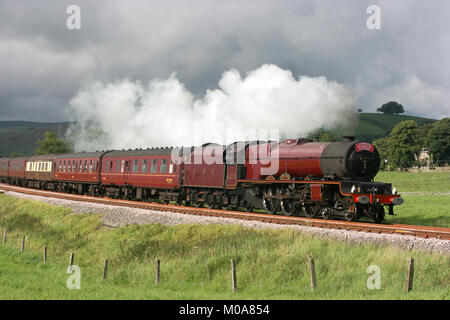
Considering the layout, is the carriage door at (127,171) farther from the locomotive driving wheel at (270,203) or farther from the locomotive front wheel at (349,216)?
the locomotive front wheel at (349,216)

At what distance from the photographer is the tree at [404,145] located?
272 ft

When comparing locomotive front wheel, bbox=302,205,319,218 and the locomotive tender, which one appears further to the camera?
locomotive front wheel, bbox=302,205,319,218

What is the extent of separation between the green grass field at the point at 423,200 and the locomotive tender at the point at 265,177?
5069 mm

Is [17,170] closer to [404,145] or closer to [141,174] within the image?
[141,174]

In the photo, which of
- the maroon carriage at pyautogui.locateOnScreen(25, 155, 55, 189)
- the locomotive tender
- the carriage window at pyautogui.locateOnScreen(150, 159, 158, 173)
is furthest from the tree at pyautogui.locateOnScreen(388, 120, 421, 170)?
the carriage window at pyautogui.locateOnScreen(150, 159, 158, 173)

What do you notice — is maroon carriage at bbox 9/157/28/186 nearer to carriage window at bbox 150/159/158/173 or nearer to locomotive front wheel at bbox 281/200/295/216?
carriage window at bbox 150/159/158/173

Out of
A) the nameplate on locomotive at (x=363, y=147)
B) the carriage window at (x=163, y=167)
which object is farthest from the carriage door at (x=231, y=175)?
the nameplate on locomotive at (x=363, y=147)

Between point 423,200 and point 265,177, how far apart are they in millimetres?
19897

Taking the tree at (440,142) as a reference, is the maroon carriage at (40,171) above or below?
below

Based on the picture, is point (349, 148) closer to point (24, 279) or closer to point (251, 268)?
point (251, 268)

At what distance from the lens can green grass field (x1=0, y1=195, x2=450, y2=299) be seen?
Answer: 43.7 feet

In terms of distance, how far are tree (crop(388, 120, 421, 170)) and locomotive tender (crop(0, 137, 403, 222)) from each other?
5953 cm
